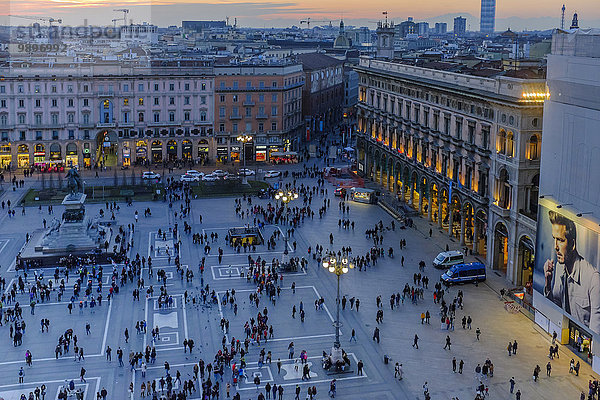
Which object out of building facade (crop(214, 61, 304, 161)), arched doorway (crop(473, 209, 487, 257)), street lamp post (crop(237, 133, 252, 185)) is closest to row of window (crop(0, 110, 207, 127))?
building facade (crop(214, 61, 304, 161))

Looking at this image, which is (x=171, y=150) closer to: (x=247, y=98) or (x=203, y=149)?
(x=203, y=149)

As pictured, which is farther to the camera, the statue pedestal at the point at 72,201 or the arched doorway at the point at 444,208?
the arched doorway at the point at 444,208

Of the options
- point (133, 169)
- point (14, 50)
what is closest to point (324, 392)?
point (133, 169)

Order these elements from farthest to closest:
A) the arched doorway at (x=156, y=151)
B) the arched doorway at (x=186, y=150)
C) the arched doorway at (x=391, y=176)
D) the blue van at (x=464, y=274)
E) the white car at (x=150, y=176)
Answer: the arched doorway at (x=186, y=150)
the arched doorway at (x=156, y=151)
the white car at (x=150, y=176)
the arched doorway at (x=391, y=176)
the blue van at (x=464, y=274)

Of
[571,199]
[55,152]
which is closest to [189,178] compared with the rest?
[55,152]

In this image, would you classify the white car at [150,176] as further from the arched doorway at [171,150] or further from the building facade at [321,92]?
the building facade at [321,92]

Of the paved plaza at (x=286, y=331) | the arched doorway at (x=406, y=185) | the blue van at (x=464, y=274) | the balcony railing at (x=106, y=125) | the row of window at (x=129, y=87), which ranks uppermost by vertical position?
the row of window at (x=129, y=87)

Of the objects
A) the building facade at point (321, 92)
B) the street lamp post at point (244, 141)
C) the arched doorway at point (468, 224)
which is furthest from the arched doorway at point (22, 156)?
the arched doorway at point (468, 224)
